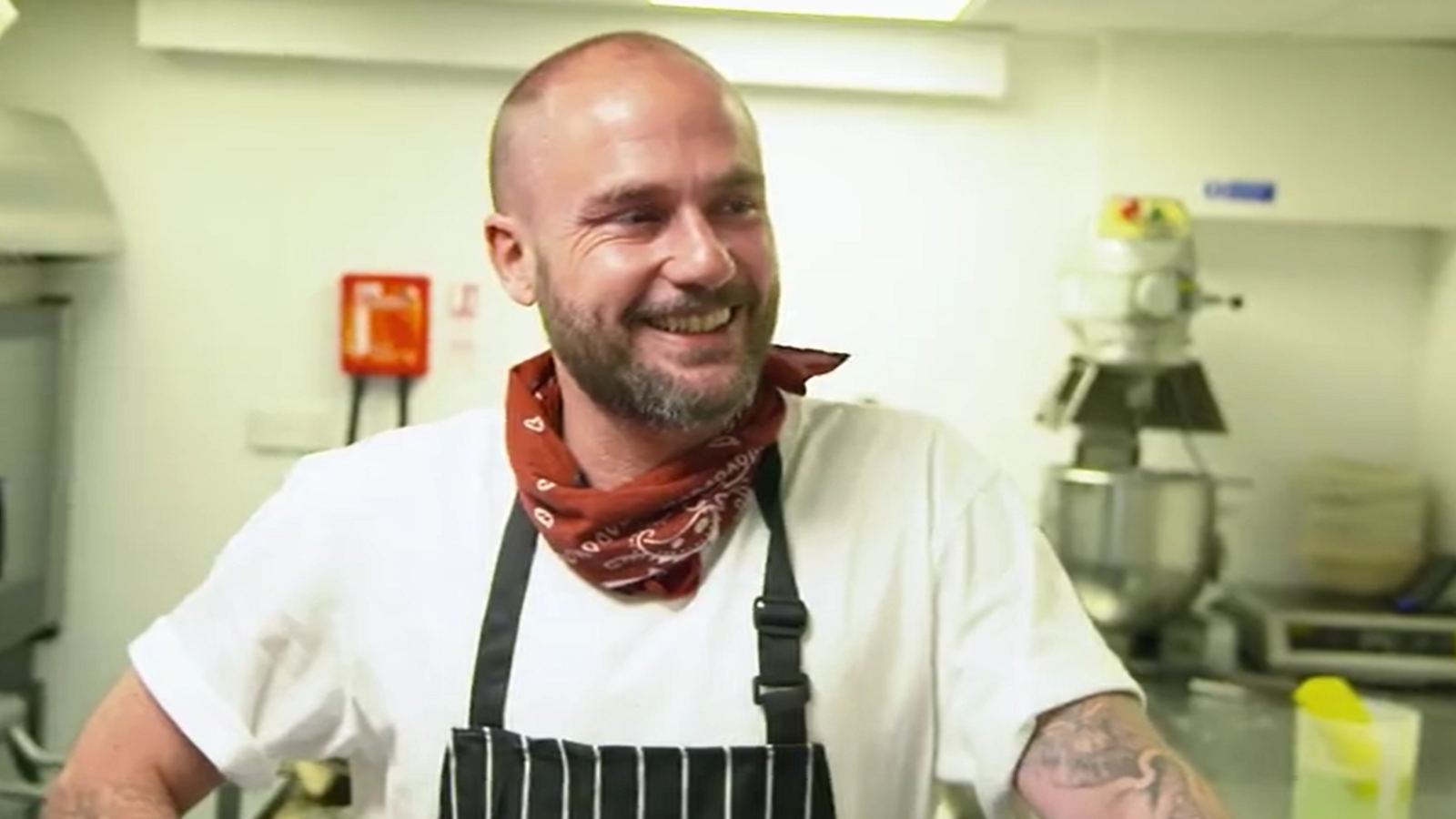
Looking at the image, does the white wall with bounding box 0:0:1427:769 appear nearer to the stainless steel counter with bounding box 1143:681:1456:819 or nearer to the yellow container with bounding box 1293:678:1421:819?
the stainless steel counter with bounding box 1143:681:1456:819

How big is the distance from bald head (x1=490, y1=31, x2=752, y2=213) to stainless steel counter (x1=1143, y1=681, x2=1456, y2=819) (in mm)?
1009

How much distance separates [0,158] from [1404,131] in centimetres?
191

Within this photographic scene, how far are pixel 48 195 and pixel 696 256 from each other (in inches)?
58.4

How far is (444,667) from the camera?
3.97 ft

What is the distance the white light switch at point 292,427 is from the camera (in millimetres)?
2586

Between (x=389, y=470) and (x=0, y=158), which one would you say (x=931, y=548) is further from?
(x=0, y=158)

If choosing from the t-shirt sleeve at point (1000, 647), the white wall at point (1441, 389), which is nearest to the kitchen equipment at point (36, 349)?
the t-shirt sleeve at point (1000, 647)

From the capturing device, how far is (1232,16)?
2346 millimetres

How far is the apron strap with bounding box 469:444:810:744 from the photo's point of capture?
1.16m

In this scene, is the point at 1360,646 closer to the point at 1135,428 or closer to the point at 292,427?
the point at 1135,428

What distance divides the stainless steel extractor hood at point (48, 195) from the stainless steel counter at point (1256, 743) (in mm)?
1540

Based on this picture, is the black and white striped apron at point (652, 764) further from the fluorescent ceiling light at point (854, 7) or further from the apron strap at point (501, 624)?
the fluorescent ceiling light at point (854, 7)

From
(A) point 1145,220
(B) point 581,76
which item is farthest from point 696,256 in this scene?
(A) point 1145,220

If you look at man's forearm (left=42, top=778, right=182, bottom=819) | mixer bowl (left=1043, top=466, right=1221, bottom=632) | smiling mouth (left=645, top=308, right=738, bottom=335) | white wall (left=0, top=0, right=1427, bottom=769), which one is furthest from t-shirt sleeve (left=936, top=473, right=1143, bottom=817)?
white wall (left=0, top=0, right=1427, bottom=769)
